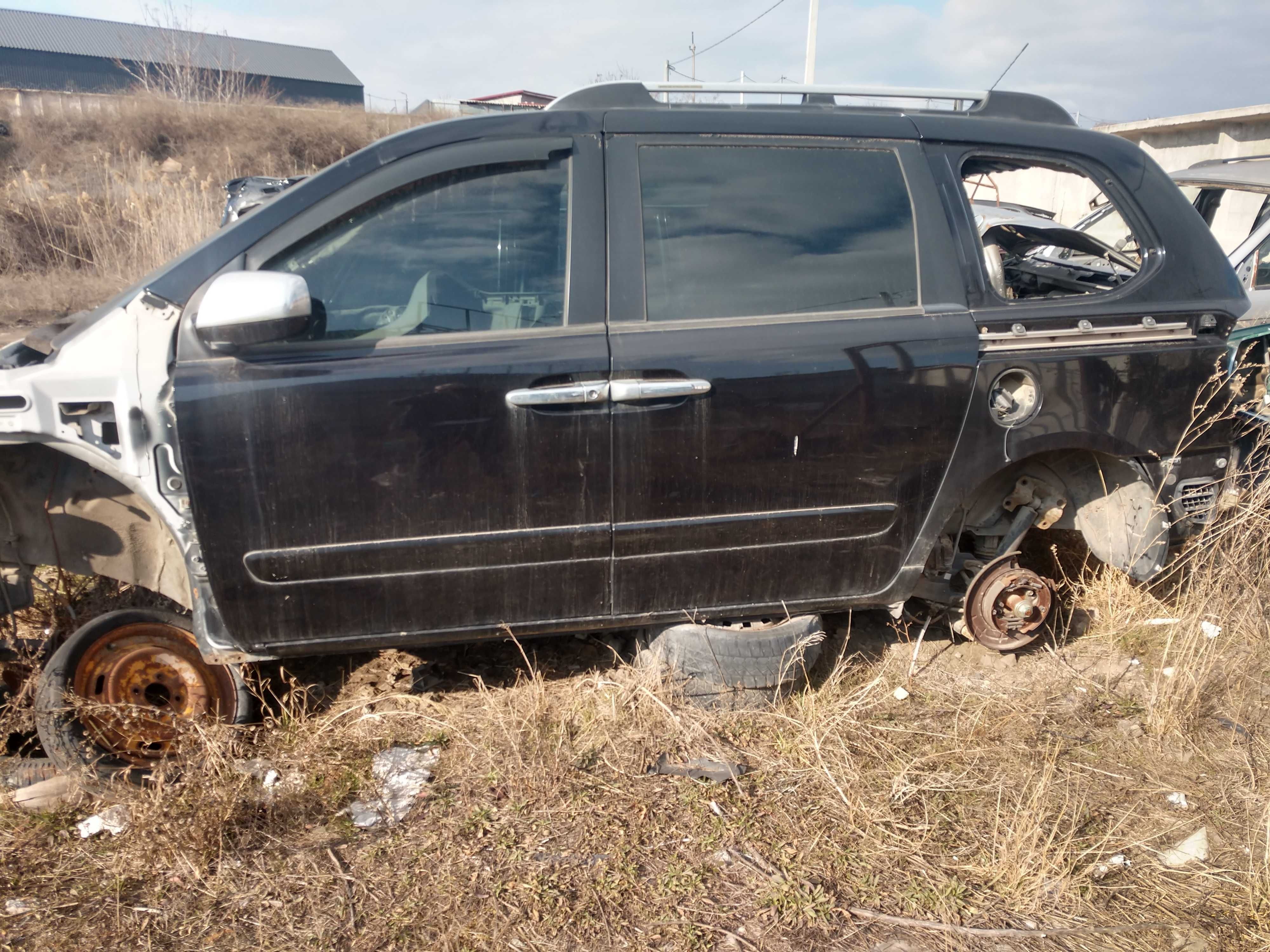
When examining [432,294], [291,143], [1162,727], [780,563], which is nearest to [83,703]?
[432,294]

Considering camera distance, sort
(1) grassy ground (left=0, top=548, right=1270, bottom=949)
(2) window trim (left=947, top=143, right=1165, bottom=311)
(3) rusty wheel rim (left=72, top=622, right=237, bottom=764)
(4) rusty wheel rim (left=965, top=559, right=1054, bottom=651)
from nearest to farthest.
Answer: (1) grassy ground (left=0, top=548, right=1270, bottom=949) → (3) rusty wheel rim (left=72, top=622, right=237, bottom=764) → (2) window trim (left=947, top=143, right=1165, bottom=311) → (4) rusty wheel rim (left=965, top=559, right=1054, bottom=651)

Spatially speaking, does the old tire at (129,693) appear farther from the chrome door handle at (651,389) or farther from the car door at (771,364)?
the chrome door handle at (651,389)

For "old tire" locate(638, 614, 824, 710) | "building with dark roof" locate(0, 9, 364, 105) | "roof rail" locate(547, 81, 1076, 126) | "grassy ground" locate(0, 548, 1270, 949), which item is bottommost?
"grassy ground" locate(0, 548, 1270, 949)

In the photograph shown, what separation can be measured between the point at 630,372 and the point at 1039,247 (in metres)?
2.94

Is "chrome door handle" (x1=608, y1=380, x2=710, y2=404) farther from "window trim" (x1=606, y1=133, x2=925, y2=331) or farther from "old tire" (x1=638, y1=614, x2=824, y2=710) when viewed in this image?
"old tire" (x1=638, y1=614, x2=824, y2=710)

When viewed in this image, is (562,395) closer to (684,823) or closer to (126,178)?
(684,823)

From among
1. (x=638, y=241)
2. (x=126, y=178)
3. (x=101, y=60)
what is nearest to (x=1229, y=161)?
(x=638, y=241)

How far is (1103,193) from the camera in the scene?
3248mm

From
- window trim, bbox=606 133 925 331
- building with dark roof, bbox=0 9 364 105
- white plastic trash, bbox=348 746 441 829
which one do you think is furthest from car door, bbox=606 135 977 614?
building with dark roof, bbox=0 9 364 105

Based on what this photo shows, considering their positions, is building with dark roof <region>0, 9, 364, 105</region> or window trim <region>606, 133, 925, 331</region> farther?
building with dark roof <region>0, 9, 364, 105</region>

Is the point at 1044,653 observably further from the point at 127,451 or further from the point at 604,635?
the point at 127,451

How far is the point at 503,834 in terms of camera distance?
98.7 inches

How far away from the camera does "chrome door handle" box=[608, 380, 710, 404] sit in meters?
2.64

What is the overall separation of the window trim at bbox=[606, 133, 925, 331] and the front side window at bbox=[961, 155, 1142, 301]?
61 centimetres
